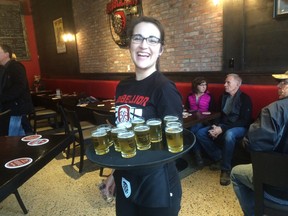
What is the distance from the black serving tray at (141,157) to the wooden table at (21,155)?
44 cm

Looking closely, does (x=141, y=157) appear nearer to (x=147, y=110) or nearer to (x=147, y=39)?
(x=147, y=110)

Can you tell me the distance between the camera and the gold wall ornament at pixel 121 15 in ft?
15.7

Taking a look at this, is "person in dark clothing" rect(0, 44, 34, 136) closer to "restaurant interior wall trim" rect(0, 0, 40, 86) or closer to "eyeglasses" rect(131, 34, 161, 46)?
"eyeglasses" rect(131, 34, 161, 46)

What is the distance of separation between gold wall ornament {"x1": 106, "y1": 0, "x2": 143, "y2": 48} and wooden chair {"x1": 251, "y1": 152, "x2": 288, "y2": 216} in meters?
3.75

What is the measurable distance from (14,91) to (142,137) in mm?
2879

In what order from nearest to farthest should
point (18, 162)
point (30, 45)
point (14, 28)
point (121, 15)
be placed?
1. point (18, 162)
2. point (121, 15)
3. point (14, 28)
4. point (30, 45)

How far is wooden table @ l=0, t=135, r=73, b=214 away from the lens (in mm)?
1155

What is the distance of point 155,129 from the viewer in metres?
1.04

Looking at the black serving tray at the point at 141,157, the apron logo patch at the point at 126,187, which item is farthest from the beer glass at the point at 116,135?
the apron logo patch at the point at 126,187

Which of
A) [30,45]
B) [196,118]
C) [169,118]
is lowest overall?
[196,118]

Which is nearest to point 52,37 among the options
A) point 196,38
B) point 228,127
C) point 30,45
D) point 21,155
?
point 30,45

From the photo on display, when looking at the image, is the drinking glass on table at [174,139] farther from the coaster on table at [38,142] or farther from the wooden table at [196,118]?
the wooden table at [196,118]

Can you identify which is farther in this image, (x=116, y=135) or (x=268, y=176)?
(x=268, y=176)

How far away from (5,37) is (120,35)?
4654 millimetres
